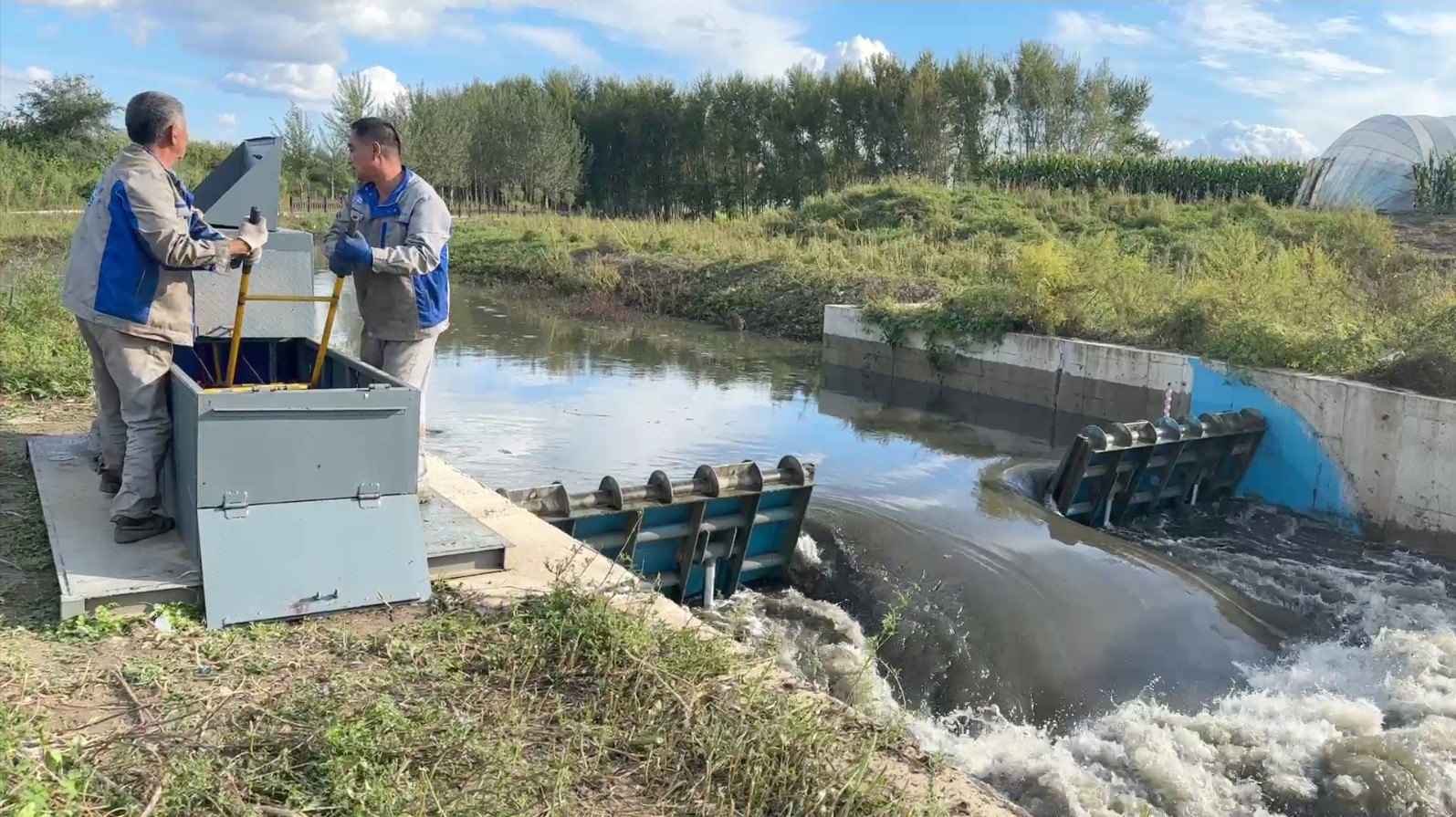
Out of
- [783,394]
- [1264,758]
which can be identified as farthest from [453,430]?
[1264,758]

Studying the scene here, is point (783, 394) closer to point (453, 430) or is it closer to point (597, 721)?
point (453, 430)

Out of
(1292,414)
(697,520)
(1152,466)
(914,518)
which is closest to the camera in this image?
(697,520)

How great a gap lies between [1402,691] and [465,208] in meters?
41.3

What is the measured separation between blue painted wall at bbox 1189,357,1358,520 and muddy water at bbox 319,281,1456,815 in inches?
12.6

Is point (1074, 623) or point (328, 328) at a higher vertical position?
point (328, 328)

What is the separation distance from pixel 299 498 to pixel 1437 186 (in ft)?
96.3

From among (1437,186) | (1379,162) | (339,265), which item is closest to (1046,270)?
(339,265)

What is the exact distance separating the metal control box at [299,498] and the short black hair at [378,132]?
133 centimetres

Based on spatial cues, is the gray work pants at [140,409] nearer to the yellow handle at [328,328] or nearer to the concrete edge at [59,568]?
the concrete edge at [59,568]

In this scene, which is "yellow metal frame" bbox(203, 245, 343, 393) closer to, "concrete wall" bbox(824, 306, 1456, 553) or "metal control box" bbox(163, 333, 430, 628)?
"metal control box" bbox(163, 333, 430, 628)

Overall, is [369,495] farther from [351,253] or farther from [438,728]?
[438,728]

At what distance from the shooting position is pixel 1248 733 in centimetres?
604

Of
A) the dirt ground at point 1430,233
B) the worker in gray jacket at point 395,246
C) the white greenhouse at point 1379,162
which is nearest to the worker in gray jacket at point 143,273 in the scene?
the worker in gray jacket at point 395,246

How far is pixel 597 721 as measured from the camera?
11.3ft
